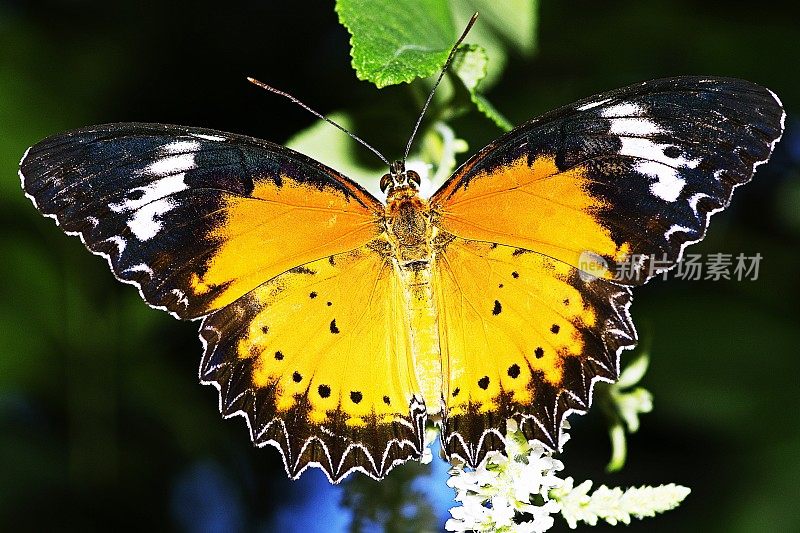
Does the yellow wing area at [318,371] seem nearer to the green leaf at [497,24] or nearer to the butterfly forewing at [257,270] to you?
the butterfly forewing at [257,270]

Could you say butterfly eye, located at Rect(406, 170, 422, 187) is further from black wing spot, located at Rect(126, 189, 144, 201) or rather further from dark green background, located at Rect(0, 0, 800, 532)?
dark green background, located at Rect(0, 0, 800, 532)

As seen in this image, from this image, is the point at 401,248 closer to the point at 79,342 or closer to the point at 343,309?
the point at 343,309

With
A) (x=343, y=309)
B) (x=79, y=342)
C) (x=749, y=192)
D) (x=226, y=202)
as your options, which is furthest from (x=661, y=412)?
(x=79, y=342)

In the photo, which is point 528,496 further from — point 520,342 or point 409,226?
point 409,226

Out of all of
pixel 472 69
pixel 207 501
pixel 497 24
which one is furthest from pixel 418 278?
pixel 207 501

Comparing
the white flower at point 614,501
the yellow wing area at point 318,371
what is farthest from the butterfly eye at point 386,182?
the white flower at point 614,501

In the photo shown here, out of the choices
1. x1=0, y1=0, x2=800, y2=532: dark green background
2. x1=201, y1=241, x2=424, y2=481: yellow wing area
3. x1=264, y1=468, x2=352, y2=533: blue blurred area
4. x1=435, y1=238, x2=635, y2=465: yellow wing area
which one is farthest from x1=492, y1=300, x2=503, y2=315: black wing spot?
x1=0, y1=0, x2=800, y2=532: dark green background
